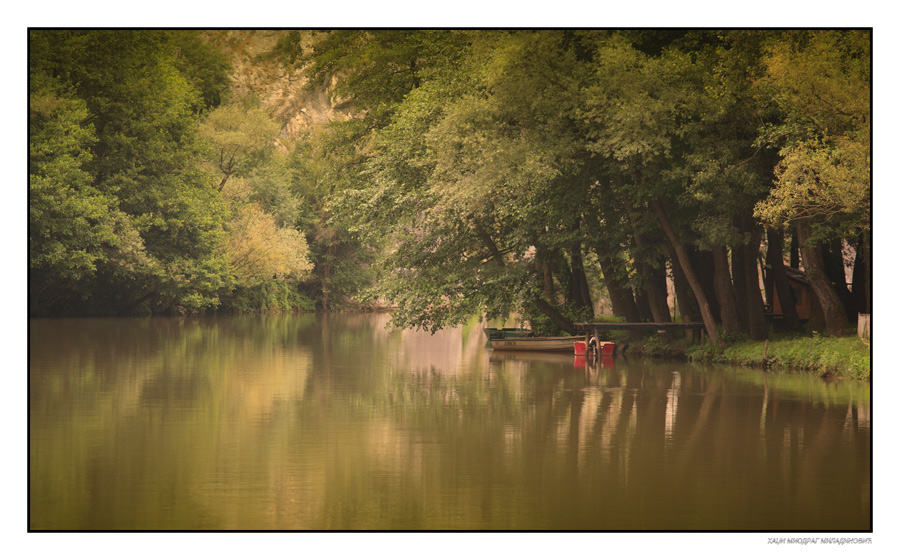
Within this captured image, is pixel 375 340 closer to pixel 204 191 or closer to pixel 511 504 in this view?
pixel 204 191

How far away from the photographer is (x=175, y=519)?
9648 millimetres

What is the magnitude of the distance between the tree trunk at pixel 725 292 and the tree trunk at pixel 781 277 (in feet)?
9.41

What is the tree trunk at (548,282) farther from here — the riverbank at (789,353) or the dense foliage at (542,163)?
the riverbank at (789,353)

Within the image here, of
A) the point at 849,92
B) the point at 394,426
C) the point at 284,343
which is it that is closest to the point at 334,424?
the point at 394,426

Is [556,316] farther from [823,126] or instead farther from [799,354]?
[823,126]

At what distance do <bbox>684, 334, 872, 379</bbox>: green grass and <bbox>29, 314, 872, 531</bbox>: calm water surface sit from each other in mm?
557

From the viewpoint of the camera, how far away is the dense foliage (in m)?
22.2

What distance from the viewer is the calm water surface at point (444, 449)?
998 cm

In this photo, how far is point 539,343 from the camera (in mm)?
32375

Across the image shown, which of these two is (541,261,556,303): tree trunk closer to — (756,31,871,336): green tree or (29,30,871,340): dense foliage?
(29,30,871,340): dense foliage

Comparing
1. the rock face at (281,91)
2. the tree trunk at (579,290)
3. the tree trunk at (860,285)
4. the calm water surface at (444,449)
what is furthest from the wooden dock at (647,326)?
the rock face at (281,91)

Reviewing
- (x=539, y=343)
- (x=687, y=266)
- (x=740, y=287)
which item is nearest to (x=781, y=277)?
(x=740, y=287)

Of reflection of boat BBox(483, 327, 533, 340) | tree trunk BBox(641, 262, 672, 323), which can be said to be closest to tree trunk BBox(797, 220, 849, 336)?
tree trunk BBox(641, 262, 672, 323)

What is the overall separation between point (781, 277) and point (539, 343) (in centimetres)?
713
